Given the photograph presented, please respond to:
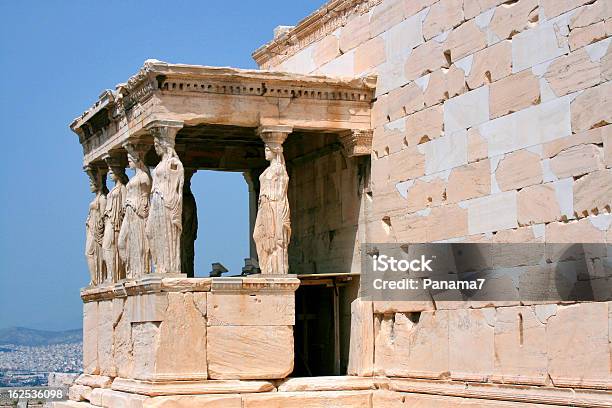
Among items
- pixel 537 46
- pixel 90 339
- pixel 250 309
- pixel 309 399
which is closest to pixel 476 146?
pixel 537 46

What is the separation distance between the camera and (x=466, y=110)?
42.6 feet

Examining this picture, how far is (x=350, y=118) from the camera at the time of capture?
48.4 ft

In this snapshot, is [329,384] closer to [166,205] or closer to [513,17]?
[166,205]

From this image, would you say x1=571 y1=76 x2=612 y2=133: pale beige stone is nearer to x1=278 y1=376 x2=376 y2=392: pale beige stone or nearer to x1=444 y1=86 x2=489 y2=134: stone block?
x1=444 y1=86 x2=489 y2=134: stone block

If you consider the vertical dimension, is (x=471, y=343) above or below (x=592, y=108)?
below

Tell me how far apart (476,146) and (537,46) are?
4.38 feet

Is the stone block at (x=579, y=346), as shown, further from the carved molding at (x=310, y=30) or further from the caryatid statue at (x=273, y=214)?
the carved molding at (x=310, y=30)

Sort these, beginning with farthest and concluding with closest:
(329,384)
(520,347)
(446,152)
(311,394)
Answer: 1. (329,384)
2. (311,394)
3. (446,152)
4. (520,347)

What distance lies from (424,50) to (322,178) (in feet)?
9.66

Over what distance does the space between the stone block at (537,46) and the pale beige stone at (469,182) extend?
1.07 meters

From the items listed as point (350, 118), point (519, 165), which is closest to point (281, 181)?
point (350, 118)

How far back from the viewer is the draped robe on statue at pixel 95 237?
16844mm

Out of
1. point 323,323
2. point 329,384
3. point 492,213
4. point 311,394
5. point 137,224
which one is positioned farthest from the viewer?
point 323,323

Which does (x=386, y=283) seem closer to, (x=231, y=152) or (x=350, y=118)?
(x=350, y=118)
